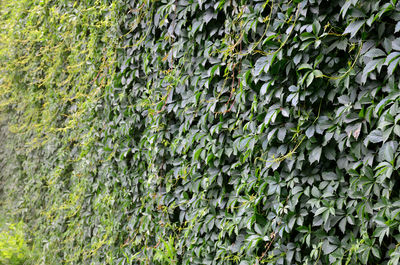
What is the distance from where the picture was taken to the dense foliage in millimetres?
1655

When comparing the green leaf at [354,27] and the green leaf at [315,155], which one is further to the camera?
the green leaf at [315,155]

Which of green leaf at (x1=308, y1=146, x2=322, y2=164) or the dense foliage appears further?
green leaf at (x1=308, y1=146, x2=322, y2=164)

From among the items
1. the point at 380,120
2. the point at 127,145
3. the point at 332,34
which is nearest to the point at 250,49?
the point at 332,34

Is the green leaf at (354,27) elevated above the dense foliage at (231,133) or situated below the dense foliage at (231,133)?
above

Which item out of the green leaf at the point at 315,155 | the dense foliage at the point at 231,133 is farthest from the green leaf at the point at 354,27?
the green leaf at the point at 315,155

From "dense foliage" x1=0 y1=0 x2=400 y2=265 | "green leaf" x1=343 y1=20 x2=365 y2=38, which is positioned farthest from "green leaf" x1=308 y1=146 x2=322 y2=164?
"green leaf" x1=343 y1=20 x2=365 y2=38

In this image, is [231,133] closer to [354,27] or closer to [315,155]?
[315,155]

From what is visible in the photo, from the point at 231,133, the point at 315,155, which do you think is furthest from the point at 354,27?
the point at 231,133

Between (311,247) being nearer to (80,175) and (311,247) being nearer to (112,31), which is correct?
(112,31)

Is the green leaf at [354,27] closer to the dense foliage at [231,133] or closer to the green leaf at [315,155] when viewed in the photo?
the dense foliage at [231,133]

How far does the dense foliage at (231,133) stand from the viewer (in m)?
1.66

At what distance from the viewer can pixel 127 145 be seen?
3100 mm

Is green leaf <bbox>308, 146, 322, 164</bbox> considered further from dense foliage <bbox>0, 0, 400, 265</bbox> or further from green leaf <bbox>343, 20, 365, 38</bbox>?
green leaf <bbox>343, 20, 365, 38</bbox>

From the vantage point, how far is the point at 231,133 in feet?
7.41
